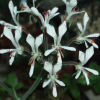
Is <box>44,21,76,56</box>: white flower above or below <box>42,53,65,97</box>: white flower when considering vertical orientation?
above

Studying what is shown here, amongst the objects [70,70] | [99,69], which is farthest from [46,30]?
[70,70]

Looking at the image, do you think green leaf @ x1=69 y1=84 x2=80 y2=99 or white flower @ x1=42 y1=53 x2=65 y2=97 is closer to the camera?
white flower @ x1=42 y1=53 x2=65 y2=97

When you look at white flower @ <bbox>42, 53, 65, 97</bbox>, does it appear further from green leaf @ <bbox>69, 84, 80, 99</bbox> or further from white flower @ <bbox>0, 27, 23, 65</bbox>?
green leaf @ <bbox>69, 84, 80, 99</bbox>

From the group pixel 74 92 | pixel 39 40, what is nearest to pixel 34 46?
pixel 39 40

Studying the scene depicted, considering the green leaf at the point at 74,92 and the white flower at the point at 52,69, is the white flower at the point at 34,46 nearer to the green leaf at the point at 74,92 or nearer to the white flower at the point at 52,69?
the white flower at the point at 52,69

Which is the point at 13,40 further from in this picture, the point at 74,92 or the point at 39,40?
the point at 74,92

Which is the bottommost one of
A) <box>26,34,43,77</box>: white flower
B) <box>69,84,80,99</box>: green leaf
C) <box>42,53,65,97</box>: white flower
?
<box>69,84,80,99</box>: green leaf

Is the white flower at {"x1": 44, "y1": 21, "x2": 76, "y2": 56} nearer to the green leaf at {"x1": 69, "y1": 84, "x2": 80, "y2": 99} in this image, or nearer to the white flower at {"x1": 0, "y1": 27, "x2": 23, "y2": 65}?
the white flower at {"x1": 0, "y1": 27, "x2": 23, "y2": 65}

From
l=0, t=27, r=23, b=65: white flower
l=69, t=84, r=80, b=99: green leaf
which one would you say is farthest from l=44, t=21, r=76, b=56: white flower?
l=69, t=84, r=80, b=99: green leaf

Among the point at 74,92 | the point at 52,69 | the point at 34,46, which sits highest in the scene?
the point at 34,46

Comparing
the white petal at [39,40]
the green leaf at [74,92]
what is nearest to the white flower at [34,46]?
the white petal at [39,40]

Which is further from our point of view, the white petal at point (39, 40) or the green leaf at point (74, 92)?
the green leaf at point (74, 92)
